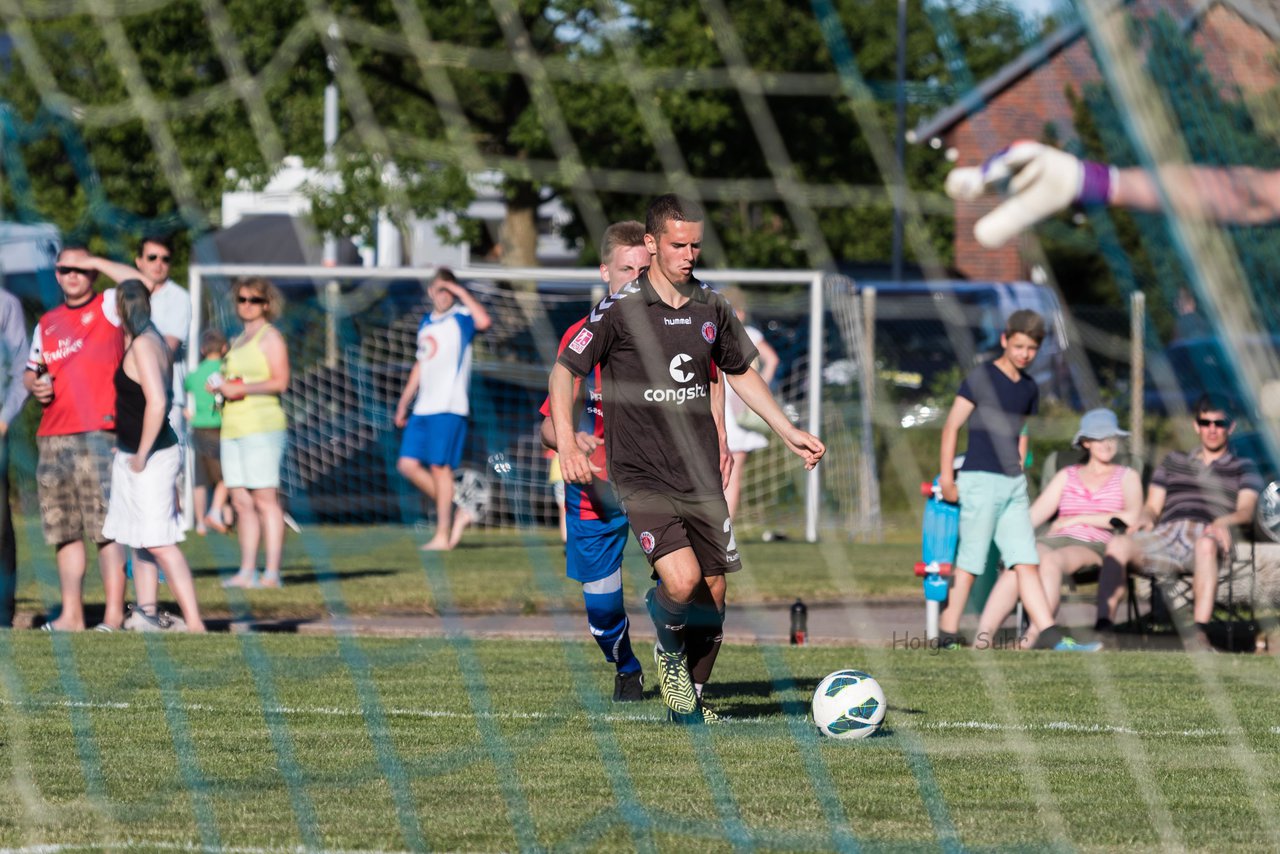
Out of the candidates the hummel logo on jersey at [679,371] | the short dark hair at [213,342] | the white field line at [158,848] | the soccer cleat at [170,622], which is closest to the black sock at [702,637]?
the hummel logo on jersey at [679,371]

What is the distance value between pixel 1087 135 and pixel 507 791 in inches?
384


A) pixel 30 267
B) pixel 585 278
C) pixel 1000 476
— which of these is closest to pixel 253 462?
pixel 1000 476

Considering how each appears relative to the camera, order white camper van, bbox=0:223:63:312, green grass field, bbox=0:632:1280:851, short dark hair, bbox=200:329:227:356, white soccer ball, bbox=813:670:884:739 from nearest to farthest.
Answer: green grass field, bbox=0:632:1280:851
white soccer ball, bbox=813:670:884:739
short dark hair, bbox=200:329:227:356
white camper van, bbox=0:223:63:312

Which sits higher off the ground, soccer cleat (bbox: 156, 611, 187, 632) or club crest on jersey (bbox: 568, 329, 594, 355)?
club crest on jersey (bbox: 568, 329, 594, 355)

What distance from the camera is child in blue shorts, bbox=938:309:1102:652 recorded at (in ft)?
31.9

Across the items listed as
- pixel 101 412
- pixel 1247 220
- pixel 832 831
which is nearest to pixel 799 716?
pixel 832 831

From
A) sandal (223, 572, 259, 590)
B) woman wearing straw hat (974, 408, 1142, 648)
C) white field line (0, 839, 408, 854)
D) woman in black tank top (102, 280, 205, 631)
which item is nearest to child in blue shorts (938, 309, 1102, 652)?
woman wearing straw hat (974, 408, 1142, 648)

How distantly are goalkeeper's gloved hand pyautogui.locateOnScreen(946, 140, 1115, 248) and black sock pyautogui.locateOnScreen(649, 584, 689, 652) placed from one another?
3.49m

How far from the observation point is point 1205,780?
19.0ft

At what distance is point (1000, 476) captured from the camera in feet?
32.4

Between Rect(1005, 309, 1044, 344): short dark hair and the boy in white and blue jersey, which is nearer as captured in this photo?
Rect(1005, 309, 1044, 344): short dark hair

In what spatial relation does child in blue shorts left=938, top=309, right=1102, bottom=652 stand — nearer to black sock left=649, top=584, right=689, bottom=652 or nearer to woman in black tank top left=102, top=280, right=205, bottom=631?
black sock left=649, top=584, right=689, bottom=652

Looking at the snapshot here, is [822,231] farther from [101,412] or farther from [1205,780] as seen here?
[1205,780]

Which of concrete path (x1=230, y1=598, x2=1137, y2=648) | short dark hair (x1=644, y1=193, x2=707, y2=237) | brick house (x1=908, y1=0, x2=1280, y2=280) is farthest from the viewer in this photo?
concrete path (x1=230, y1=598, x2=1137, y2=648)
